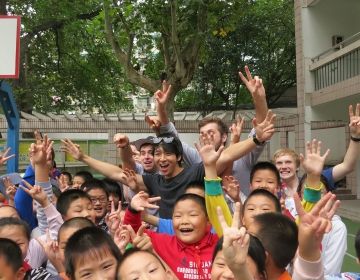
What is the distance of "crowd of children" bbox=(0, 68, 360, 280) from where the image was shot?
6.59 feet

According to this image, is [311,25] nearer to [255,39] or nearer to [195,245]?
[255,39]

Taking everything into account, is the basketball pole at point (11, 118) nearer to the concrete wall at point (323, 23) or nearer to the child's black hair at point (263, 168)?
the child's black hair at point (263, 168)

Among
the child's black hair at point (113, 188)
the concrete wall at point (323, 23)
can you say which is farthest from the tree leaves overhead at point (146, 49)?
the child's black hair at point (113, 188)

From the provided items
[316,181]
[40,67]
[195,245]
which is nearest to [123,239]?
[195,245]

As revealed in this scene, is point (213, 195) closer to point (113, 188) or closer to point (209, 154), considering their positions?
point (209, 154)

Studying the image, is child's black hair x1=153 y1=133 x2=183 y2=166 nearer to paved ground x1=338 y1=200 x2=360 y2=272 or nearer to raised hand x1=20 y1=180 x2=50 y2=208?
raised hand x1=20 y1=180 x2=50 y2=208

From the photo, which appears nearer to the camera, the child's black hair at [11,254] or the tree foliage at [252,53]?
the child's black hair at [11,254]

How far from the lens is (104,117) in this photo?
1245 cm

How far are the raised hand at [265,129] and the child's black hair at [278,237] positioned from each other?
99 cm

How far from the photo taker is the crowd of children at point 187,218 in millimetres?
2008

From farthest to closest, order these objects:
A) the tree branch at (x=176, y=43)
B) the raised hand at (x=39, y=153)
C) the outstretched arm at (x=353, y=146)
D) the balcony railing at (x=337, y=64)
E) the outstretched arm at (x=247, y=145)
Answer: the balcony railing at (x=337, y=64) < the tree branch at (x=176, y=43) < the outstretched arm at (x=353, y=146) < the raised hand at (x=39, y=153) < the outstretched arm at (x=247, y=145)

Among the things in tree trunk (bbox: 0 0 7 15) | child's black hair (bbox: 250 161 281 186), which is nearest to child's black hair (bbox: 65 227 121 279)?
child's black hair (bbox: 250 161 281 186)

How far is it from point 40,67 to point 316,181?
45.4 ft

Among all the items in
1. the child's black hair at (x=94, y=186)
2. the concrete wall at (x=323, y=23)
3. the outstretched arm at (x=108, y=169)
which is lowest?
→ the child's black hair at (x=94, y=186)
